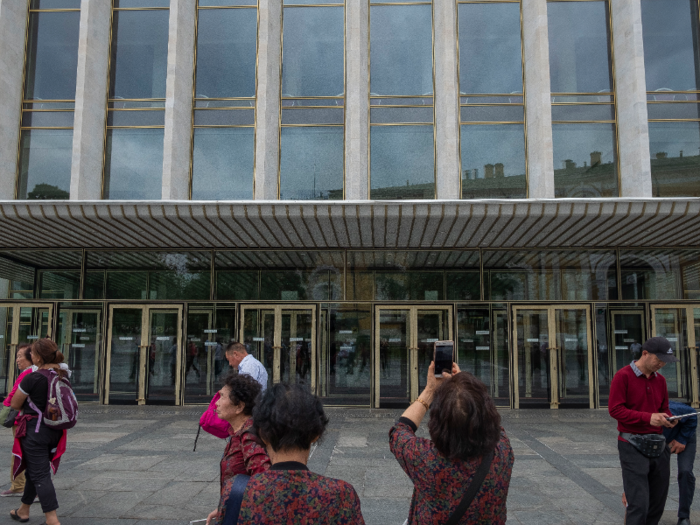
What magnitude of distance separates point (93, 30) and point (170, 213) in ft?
18.0

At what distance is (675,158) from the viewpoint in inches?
496

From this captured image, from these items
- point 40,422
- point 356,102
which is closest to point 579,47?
point 356,102

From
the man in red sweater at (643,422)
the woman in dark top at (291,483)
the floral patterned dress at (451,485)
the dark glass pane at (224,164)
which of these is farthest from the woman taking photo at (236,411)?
the dark glass pane at (224,164)

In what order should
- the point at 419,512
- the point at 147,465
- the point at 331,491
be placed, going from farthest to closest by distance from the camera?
the point at 147,465
the point at 419,512
the point at 331,491

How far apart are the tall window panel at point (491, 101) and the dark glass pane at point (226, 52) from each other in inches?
192

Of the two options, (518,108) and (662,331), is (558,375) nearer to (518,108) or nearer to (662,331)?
(662,331)

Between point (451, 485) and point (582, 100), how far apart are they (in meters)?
12.6

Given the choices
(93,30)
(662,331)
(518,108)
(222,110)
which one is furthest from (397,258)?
(93,30)

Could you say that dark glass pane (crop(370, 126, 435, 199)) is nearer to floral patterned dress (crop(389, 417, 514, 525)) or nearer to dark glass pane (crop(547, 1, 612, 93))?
dark glass pane (crop(547, 1, 612, 93))

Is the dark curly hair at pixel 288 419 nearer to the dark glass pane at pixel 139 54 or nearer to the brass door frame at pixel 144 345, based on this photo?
the brass door frame at pixel 144 345

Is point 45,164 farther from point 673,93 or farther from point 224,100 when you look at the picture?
point 673,93

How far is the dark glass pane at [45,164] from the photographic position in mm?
13195

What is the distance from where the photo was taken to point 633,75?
12.3 meters

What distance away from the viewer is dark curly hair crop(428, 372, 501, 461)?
2.23 m
